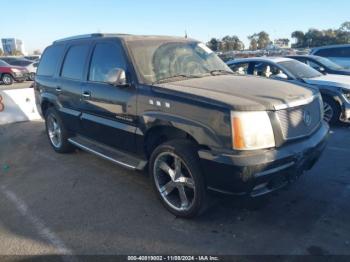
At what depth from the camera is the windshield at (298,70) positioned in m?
8.05

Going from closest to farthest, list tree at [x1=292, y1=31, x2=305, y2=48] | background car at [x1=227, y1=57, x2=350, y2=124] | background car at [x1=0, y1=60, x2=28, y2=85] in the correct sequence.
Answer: background car at [x1=227, y1=57, x2=350, y2=124] → background car at [x1=0, y1=60, x2=28, y2=85] → tree at [x1=292, y1=31, x2=305, y2=48]

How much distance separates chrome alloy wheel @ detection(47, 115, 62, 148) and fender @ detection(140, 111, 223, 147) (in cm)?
275

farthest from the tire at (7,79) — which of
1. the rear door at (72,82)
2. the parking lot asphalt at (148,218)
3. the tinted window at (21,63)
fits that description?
the parking lot asphalt at (148,218)

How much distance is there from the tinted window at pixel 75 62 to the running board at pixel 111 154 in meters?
0.97

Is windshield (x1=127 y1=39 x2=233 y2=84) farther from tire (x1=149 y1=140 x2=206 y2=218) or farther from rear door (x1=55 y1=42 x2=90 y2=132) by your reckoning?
rear door (x1=55 y1=42 x2=90 y2=132)

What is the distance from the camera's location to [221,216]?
3715 mm

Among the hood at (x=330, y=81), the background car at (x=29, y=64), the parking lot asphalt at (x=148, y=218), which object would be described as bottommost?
the parking lot asphalt at (x=148, y=218)

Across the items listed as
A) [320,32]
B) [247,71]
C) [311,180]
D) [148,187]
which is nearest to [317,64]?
[247,71]

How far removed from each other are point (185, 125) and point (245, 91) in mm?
739

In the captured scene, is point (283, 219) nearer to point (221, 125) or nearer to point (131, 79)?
point (221, 125)

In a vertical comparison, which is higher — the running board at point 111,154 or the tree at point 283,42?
the tree at point 283,42

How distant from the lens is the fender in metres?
3.17

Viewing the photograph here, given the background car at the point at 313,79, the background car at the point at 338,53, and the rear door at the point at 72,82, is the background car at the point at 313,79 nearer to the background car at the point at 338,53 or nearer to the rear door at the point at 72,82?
the rear door at the point at 72,82

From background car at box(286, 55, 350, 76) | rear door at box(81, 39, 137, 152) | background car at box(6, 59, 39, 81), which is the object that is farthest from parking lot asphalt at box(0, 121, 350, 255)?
background car at box(6, 59, 39, 81)
